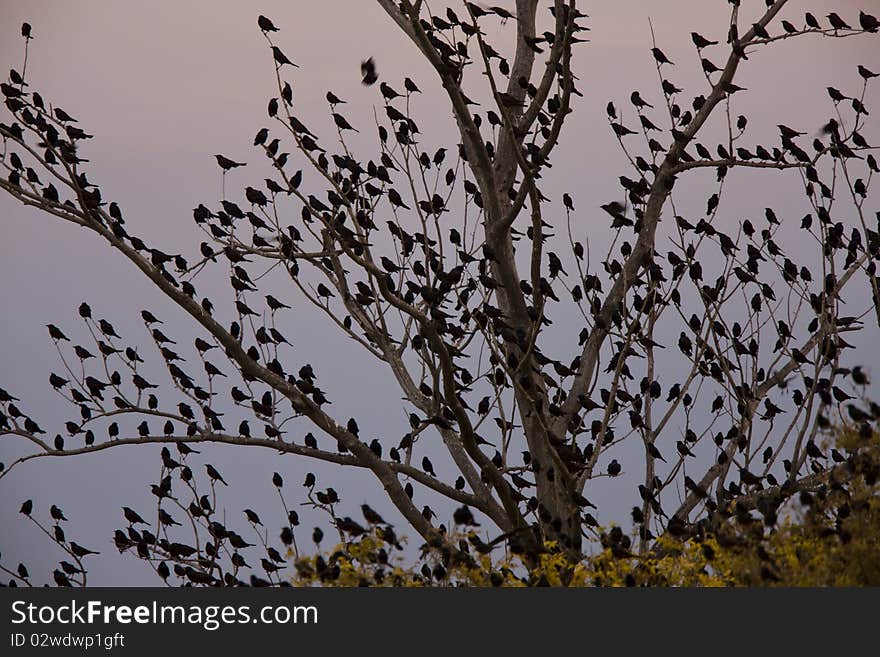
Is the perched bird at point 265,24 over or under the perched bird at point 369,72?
over

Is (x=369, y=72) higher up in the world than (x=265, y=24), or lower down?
lower down

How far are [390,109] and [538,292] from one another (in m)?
0.87

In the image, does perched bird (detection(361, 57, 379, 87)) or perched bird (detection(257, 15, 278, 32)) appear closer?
perched bird (detection(361, 57, 379, 87))

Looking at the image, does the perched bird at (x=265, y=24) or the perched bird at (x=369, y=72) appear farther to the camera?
the perched bird at (x=265, y=24)

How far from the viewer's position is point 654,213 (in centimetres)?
386

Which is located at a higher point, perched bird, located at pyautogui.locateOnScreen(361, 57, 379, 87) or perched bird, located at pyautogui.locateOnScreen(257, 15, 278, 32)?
perched bird, located at pyautogui.locateOnScreen(257, 15, 278, 32)

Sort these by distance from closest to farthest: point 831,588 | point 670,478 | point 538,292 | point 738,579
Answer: point 831,588 < point 738,579 < point 538,292 < point 670,478

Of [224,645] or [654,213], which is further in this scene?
[654,213]

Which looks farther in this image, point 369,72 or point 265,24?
point 265,24

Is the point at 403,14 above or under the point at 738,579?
above

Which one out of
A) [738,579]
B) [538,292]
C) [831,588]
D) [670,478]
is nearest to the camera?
[831,588]

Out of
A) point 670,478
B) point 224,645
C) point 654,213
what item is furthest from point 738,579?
point 654,213

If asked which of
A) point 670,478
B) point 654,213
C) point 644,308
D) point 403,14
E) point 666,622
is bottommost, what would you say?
point 666,622

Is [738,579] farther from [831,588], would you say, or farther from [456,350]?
[456,350]
